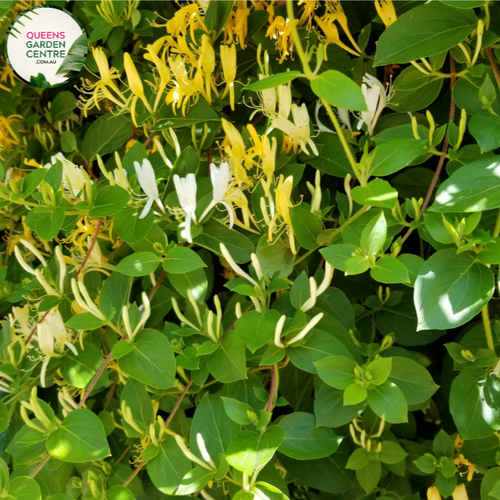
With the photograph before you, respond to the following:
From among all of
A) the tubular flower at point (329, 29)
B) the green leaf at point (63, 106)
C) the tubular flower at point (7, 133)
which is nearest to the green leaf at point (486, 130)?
the tubular flower at point (329, 29)

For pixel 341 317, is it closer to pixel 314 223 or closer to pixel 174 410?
pixel 314 223

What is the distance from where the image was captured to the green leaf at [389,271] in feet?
1.61

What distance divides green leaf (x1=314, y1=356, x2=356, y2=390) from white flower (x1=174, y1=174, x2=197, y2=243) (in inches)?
8.0

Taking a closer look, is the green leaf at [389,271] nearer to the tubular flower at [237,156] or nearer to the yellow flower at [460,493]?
the tubular flower at [237,156]

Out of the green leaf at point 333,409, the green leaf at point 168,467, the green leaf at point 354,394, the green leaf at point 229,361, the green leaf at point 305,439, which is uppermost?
the green leaf at point 229,361

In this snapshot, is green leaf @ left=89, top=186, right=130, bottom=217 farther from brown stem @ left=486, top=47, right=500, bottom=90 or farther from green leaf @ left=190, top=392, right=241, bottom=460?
brown stem @ left=486, top=47, right=500, bottom=90

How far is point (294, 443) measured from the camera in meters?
0.58


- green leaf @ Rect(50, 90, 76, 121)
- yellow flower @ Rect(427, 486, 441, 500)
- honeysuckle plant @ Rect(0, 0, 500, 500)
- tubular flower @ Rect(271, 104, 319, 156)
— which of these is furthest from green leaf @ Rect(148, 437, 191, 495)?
green leaf @ Rect(50, 90, 76, 121)

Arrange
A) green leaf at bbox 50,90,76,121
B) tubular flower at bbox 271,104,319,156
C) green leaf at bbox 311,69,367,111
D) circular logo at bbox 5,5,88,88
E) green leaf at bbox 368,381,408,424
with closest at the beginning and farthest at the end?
green leaf at bbox 311,69,367,111
green leaf at bbox 368,381,408,424
tubular flower at bbox 271,104,319,156
circular logo at bbox 5,5,88,88
green leaf at bbox 50,90,76,121

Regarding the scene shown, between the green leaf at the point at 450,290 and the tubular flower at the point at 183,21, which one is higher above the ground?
the tubular flower at the point at 183,21

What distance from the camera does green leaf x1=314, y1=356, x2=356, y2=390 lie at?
0.54 meters

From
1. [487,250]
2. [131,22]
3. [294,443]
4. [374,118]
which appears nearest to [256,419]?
[294,443]

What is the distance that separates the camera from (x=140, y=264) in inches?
23.3

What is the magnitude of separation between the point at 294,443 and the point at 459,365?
0.24m
